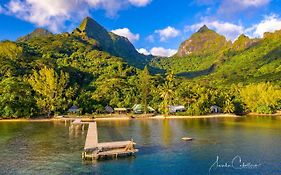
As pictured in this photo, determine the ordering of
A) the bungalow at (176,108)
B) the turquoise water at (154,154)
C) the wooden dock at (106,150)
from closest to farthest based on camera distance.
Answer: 1. the turquoise water at (154,154)
2. the wooden dock at (106,150)
3. the bungalow at (176,108)

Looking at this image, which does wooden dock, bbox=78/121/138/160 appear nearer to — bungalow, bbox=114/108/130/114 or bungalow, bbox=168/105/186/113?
bungalow, bbox=114/108/130/114

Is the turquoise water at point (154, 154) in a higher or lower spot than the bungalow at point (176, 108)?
lower

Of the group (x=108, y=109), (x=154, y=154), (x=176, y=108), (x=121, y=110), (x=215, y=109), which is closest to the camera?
(x=154, y=154)

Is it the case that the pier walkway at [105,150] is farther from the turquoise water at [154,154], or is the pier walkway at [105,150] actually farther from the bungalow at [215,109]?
the bungalow at [215,109]

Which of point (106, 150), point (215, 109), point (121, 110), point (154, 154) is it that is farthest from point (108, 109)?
point (154, 154)

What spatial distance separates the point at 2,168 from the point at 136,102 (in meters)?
86.9

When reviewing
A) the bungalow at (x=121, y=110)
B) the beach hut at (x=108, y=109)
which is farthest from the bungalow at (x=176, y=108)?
the beach hut at (x=108, y=109)

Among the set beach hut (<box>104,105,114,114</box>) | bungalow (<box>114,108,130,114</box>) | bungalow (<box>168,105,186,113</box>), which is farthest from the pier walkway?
bungalow (<box>168,105,186,113</box>)

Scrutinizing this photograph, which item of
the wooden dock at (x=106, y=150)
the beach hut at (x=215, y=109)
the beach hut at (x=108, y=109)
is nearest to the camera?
the wooden dock at (x=106, y=150)

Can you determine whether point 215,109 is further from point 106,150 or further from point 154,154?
point 106,150

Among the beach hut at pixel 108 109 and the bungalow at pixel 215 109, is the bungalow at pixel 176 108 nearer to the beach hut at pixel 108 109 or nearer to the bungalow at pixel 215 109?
the bungalow at pixel 215 109

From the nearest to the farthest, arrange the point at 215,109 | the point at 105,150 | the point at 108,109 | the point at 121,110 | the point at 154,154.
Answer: the point at 154,154 < the point at 105,150 < the point at 108,109 < the point at 121,110 < the point at 215,109

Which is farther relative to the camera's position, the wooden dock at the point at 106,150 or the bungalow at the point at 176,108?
the bungalow at the point at 176,108

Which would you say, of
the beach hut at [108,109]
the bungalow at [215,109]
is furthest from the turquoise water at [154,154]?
the bungalow at [215,109]
